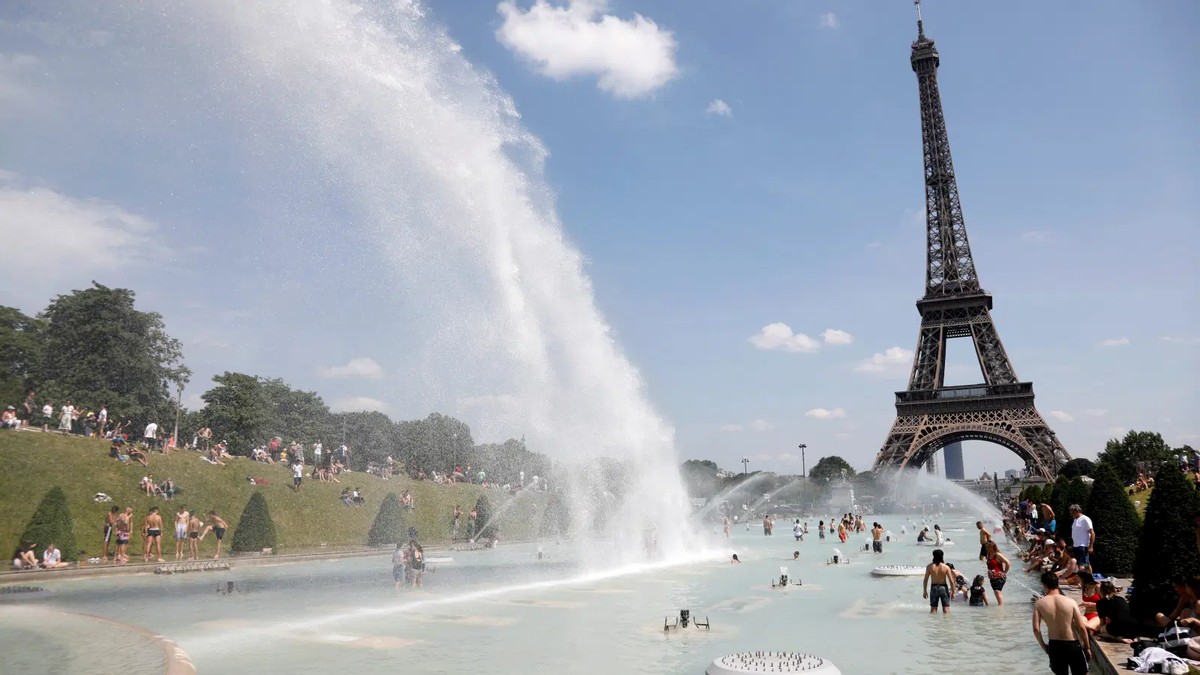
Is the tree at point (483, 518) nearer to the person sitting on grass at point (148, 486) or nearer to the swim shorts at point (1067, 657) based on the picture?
the person sitting on grass at point (148, 486)

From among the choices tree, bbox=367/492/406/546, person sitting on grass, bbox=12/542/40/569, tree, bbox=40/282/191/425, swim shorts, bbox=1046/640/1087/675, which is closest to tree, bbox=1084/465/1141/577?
swim shorts, bbox=1046/640/1087/675

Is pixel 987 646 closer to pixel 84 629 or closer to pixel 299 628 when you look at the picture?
pixel 299 628

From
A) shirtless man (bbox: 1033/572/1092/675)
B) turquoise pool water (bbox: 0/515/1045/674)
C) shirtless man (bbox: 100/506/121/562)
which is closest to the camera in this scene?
shirtless man (bbox: 1033/572/1092/675)

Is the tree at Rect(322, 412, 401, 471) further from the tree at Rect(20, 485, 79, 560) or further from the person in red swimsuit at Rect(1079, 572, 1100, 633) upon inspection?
the person in red swimsuit at Rect(1079, 572, 1100, 633)

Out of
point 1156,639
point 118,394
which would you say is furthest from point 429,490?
point 1156,639

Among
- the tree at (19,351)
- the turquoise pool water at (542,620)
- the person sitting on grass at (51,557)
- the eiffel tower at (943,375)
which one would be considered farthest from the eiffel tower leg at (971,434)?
the tree at (19,351)

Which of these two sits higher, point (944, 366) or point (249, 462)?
point (944, 366)
